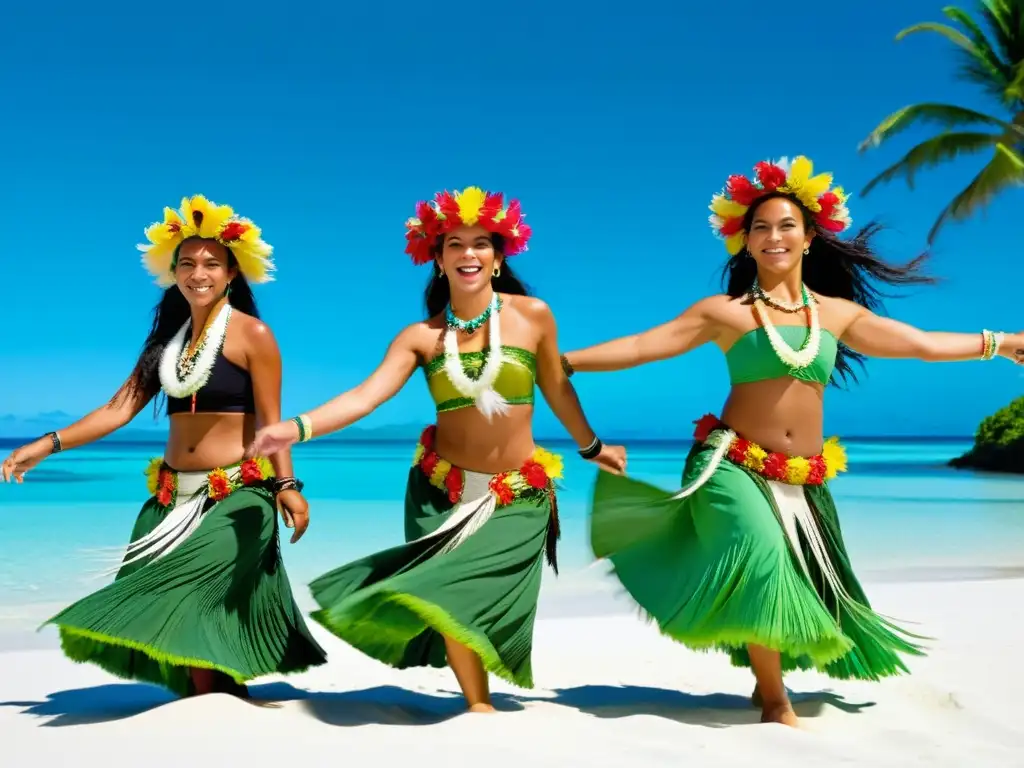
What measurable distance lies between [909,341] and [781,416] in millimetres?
642

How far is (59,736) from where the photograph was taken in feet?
11.4

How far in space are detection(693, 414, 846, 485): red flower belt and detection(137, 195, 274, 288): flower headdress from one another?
1.89 m

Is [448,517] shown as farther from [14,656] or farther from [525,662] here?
[14,656]

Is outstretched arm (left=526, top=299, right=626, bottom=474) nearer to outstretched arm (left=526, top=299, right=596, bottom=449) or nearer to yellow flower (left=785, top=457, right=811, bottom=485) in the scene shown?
outstretched arm (left=526, top=299, right=596, bottom=449)

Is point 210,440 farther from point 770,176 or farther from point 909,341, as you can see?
point 909,341

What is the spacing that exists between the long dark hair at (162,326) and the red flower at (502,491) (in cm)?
123

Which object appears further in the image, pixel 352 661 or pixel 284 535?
pixel 284 535

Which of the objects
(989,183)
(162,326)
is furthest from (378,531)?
(989,183)

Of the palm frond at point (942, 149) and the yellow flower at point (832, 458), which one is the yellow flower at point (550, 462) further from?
the palm frond at point (942, 149)

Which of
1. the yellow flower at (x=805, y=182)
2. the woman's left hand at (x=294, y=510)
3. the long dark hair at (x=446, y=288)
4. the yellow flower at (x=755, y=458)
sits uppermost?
the yellow flower at (x=805, y=182)

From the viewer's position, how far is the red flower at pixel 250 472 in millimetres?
3939

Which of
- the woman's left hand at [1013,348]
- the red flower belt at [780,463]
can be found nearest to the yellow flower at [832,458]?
the red flower belt at [780,463]

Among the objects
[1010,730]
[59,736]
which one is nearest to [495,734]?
[59,736]

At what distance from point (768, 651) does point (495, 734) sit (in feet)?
3.31
